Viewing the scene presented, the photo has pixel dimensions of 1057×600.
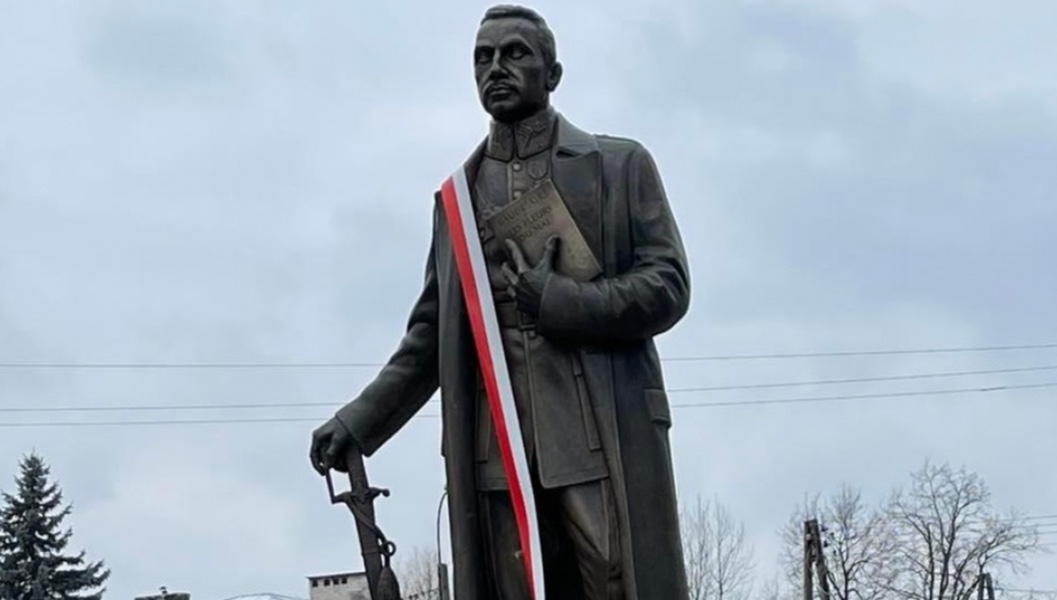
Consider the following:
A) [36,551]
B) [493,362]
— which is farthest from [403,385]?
[36,551]

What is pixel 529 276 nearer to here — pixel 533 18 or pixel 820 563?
pixel 533 18

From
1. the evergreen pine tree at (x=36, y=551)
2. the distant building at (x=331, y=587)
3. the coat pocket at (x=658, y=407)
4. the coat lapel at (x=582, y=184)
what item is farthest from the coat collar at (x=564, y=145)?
the distant building at (x=331, y=587)

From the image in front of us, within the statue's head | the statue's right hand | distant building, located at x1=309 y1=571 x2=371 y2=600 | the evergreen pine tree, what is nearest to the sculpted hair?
the statue's head

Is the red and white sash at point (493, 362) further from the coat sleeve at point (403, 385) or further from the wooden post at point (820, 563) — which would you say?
the wooden post at point (820, 563)

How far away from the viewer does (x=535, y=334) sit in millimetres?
6055

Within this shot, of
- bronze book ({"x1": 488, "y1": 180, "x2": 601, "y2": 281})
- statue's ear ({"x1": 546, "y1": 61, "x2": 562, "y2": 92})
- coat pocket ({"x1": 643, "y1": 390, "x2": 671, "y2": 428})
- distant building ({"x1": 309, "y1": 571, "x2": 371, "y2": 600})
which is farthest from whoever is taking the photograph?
distant building ({"x1": 309, "y1": 571, "x2": 371, "y2": 600})

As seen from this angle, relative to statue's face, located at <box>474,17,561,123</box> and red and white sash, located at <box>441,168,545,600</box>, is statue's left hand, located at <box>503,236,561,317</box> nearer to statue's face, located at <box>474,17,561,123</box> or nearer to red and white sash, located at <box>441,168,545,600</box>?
red and white sash, located at <box>441,168,545,600</box>

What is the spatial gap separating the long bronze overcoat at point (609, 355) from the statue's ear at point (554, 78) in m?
0.12

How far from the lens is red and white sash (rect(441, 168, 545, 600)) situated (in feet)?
19.1

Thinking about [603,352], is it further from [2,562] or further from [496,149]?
[2,562]

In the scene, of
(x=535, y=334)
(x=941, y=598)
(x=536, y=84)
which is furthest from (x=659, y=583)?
(x=941, y=598)

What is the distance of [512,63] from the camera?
6.23 m

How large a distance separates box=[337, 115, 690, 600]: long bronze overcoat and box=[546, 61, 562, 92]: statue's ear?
0.12m

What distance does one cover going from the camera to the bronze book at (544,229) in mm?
6082
